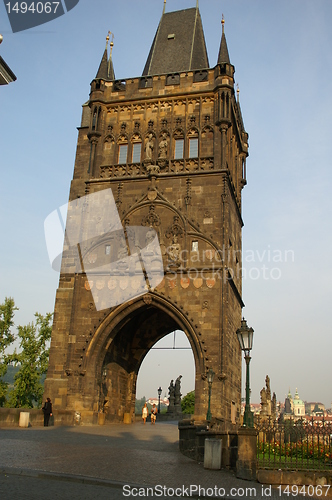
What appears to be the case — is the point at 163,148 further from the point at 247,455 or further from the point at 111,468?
the point at 111,468

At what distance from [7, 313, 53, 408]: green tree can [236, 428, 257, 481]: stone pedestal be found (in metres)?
32.3

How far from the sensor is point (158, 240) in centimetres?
2391

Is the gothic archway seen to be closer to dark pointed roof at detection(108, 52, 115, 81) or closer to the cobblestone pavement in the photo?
the cobblestone pavement

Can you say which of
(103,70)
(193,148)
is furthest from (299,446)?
(103,70)

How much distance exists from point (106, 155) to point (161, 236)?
5.67 metres

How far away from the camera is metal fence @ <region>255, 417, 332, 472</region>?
35.9 feet

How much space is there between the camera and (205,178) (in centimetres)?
2452

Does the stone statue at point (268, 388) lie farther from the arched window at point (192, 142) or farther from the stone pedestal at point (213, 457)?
the stone pedestal at point (213, 457)

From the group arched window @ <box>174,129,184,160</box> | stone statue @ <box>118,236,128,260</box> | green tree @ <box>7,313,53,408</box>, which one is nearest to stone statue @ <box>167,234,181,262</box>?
stone statue @ <box>118,236,128,260</box>

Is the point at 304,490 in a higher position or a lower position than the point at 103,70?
lower

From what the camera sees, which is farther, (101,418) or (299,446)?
(101,418)

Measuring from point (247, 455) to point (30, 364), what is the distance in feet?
110

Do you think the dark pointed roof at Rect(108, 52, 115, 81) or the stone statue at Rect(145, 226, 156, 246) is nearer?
the stone statue at Rect(145, 226, 156, 246)

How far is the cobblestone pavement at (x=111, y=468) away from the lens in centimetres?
894
